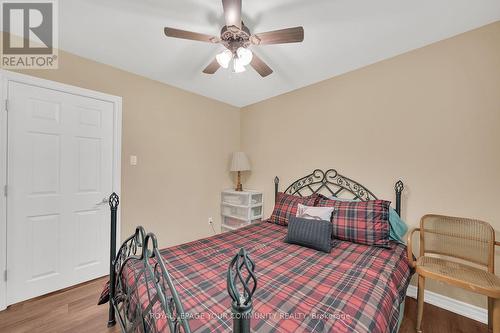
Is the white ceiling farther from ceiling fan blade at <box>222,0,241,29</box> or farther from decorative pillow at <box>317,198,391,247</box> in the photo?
decorative pillow at <box>317,198,391,247</box>

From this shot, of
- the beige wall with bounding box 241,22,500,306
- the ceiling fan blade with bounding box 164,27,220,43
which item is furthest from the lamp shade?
the ceiling fan blade with bounding box 164,27,220,43

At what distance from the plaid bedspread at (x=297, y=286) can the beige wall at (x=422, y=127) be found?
2.35 feet

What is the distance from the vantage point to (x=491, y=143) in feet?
5.92

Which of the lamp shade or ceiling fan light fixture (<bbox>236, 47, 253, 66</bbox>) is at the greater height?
ceiling fan light fixture (<bbox>236, 47, 253, 66</bbox>)

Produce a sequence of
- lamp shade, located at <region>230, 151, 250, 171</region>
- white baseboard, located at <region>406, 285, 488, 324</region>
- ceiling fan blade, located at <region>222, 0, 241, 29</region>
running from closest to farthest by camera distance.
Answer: ceiling fan blade, located at <region>222, 0, 241, 29</region>, white baseboard, located at <region>406, 285, 488, 324</region>, lamp shade, located at <region>230, 151, 250, 171</region>

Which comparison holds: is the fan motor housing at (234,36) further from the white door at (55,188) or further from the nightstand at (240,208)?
the nightstand at (240,208)

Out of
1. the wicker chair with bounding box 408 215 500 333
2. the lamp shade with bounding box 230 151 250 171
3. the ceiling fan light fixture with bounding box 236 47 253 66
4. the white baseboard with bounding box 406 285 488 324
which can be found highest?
the ceiling fan light fixture with bounding box 236 47 253 66

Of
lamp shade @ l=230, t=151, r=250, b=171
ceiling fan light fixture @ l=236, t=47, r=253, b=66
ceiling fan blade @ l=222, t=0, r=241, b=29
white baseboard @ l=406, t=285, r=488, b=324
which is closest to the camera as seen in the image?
ceiling fan blade @ l=222, t=0, r=241, b=29

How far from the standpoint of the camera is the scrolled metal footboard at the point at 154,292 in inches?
25.0

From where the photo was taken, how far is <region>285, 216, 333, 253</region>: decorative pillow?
6.05 feet

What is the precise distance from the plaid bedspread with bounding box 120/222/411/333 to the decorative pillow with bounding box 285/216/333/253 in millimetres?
60


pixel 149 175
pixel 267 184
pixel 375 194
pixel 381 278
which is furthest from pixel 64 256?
pixel 375 194

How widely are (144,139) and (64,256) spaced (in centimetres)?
149

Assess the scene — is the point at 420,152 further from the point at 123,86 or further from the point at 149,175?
the point at 123,86
